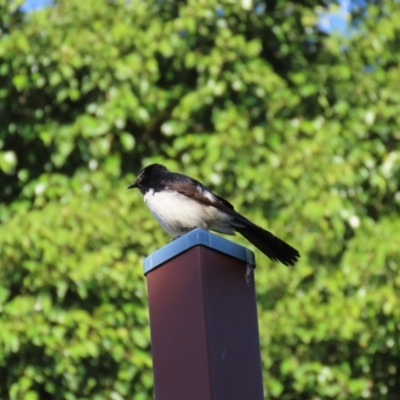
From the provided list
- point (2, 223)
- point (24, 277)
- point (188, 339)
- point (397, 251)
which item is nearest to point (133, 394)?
point (24, 277)

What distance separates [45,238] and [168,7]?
7.98 feet

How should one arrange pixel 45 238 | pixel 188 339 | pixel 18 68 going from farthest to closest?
pixel 18 68
pixel 45 238
pixel 188 339

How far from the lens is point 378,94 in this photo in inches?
321

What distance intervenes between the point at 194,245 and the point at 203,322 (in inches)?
11.1

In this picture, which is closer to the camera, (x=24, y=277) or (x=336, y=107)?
(x=24, y=277)

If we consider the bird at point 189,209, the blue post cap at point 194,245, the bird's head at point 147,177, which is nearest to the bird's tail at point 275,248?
the bird at point 189,209

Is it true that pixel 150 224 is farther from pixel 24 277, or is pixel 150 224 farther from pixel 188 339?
pixel 188 339

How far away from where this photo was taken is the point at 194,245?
11.1 ft

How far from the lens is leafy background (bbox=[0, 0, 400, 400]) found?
7.03m

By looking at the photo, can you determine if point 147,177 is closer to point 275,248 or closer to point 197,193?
point 197,193

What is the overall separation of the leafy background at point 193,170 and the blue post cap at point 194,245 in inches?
133

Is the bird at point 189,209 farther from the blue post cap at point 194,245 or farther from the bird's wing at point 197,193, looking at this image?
the blue post cap at point 194,245

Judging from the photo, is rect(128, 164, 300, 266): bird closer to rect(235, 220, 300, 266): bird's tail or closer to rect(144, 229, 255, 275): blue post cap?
rect(235, 220, 300, 266): bird's tail

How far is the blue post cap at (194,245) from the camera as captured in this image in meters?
3.40
